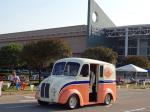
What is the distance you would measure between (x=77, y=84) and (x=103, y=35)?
10216 centimetres

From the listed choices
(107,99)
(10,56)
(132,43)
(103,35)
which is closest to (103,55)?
(10,56)

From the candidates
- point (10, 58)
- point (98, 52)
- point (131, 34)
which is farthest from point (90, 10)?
point (98, 52)

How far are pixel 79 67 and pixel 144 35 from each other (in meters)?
97.4

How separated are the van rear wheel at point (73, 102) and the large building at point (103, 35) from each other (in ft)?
309

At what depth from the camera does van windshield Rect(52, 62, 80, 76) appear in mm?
17938

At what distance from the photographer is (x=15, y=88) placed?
30156mm

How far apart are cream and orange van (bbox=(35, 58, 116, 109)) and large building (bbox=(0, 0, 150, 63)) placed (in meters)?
92.3

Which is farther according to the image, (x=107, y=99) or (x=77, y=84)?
(x=107, y=99)

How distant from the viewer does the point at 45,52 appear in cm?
5384

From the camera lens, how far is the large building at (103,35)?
373 feet

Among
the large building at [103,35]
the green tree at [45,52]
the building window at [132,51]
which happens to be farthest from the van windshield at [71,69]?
the building window at [132,51]

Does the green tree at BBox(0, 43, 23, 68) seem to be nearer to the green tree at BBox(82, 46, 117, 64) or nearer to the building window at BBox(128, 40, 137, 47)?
the green tree at BBox(82, 46, 117, 64)

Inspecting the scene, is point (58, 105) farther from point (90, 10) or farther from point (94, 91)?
point (90, 10)

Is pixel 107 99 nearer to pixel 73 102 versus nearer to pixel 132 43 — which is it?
pixel 73 102
